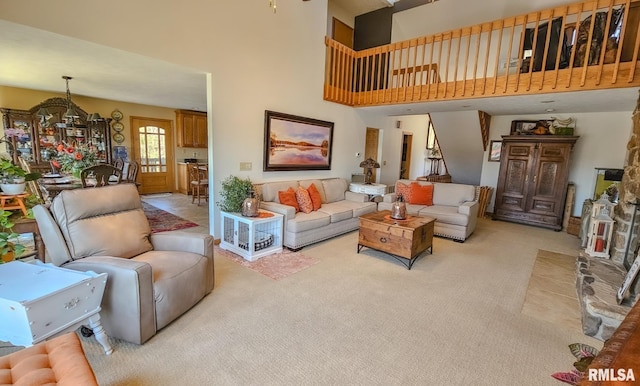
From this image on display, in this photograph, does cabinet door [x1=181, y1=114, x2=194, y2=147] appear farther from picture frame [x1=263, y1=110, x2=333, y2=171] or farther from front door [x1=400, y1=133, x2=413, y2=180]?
front door [x1=400, y1=133, x2=413, y2=180]

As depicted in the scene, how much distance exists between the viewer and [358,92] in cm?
571

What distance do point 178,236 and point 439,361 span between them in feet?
7.56

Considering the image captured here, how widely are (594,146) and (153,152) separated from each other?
9821 millimetres

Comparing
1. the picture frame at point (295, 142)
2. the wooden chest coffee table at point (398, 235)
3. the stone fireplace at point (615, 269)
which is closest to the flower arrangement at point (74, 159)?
the picture frame at point (295, 142)

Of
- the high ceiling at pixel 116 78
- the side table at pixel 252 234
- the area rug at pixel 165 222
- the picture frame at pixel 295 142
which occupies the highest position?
the high ceiling at pixel 116 78

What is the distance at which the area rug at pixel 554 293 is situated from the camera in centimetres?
247

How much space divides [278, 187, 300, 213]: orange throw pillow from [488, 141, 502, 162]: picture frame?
4.75 m

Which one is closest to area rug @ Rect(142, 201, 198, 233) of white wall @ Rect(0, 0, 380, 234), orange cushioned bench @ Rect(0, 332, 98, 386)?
white wall @ Rect(0, 0, 380, 234)

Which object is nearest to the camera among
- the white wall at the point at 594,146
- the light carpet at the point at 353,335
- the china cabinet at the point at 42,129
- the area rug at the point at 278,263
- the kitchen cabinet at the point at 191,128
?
the light carpet at the point at 353,335

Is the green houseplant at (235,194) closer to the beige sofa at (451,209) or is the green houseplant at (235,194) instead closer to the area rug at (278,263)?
the area rug at (278,263)

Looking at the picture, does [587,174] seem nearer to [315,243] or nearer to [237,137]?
[315,243]

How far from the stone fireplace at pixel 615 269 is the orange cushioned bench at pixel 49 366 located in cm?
326

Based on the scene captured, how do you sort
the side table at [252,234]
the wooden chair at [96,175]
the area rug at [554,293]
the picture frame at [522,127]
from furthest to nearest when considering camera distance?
the picture frame at [522,127] < the wooden chair at [96,175] < the side table at [252,234] < the area rug at [554,293]

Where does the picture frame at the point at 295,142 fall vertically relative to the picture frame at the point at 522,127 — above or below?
below
